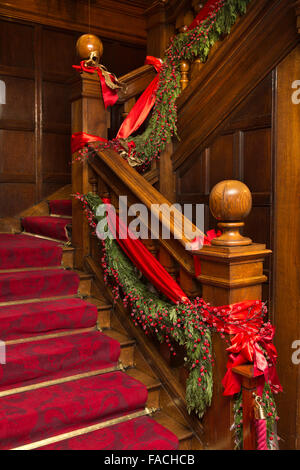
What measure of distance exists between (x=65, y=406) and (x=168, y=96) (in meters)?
2.10

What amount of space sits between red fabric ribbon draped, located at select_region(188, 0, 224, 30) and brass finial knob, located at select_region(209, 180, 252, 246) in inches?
58.4

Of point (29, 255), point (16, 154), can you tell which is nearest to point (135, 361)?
point (29, 255)

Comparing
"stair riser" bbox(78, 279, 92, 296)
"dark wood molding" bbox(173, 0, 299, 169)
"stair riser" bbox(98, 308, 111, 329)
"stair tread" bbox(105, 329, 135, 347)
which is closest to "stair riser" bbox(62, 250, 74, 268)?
"stair riser" bbox(78, 279, 92, 296)

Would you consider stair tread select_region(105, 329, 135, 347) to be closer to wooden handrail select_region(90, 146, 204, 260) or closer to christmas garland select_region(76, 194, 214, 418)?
christmas garland select_region(76, 194, 214, 418)

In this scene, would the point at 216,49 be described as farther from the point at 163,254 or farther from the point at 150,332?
the point at 150,332

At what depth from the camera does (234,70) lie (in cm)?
271

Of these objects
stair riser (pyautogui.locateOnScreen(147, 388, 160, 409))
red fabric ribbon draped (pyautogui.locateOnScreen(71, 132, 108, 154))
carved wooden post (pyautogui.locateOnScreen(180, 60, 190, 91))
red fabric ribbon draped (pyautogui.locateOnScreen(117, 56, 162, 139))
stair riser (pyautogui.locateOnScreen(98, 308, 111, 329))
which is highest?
carved wooden post (pyautogui.locateOnScreen(180, 60, 190, 91))

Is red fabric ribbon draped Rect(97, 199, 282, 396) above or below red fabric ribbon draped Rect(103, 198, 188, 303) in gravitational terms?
below

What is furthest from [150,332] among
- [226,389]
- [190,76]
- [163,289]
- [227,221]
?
[190,76]

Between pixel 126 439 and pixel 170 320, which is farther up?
pixel 170 320

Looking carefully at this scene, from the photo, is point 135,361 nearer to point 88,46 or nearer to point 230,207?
point 230,207

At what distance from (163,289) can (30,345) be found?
30.5 inches

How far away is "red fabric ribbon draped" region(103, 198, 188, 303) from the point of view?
2.20 meters

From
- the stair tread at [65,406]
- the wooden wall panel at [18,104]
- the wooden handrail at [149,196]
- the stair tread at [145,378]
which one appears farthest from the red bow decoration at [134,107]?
the wooden wall panel at [18,104]
